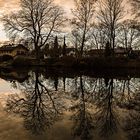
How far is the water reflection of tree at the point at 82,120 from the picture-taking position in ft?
33.0

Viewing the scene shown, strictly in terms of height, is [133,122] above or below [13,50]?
below

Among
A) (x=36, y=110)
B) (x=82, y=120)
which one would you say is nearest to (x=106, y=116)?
(x=82, y=120)

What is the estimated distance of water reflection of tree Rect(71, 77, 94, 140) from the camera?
10062mm

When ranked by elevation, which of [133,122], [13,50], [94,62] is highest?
[13,50]

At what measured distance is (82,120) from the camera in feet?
39.1

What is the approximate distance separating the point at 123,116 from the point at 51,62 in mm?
41362

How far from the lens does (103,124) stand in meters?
11.4

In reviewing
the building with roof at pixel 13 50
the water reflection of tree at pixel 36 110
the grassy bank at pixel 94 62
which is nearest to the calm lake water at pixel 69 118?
the water reflection of tree at pixel 36 110

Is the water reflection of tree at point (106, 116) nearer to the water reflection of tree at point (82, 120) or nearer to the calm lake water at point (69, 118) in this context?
the calm lake water at point (69, 118)

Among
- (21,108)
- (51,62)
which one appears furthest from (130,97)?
(51,62)

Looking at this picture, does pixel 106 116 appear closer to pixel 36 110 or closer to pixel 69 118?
pixel 69 118

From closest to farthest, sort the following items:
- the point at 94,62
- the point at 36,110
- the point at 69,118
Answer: the point at 69,118, the point at 36,110, the point at 94,62

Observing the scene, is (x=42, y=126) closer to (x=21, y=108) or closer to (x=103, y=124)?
(x=103, y=124)

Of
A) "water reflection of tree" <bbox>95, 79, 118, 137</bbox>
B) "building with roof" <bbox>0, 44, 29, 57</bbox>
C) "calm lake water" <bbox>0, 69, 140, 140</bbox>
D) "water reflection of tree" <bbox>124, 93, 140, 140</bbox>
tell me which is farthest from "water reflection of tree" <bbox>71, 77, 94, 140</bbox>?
"building with roof" <bbox>0, 44, 29, 57</bbox>
